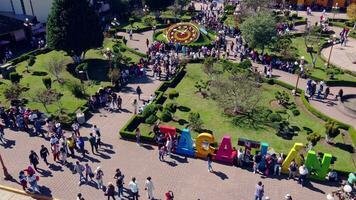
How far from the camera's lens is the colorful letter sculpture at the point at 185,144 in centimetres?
2791

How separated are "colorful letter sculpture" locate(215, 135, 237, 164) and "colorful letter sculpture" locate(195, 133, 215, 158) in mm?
631

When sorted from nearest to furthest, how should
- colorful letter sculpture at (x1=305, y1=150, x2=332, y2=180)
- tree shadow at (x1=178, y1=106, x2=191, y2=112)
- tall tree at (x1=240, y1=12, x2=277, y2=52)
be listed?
1. colorful letter sculpture at (x1=305, y1=150, x2=332, y2=180)
2. tree shadow at (x1=178, y1=106, x2=191, y2=112)
3. tall tree at (x1=240, y1=12, x2=277, y2=52)

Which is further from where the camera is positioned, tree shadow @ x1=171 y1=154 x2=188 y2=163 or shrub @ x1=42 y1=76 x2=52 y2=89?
shrub @ x1=42 y1=76 x2=52 y2=89

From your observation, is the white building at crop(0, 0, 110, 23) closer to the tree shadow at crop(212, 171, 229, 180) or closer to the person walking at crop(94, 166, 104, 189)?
the person walking at crop(94, 166, 104, 189)

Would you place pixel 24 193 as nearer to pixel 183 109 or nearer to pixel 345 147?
pixel 183 109

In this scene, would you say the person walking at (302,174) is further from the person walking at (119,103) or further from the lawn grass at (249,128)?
the person walking at (119,103)

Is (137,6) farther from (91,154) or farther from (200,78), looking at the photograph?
(91,154)

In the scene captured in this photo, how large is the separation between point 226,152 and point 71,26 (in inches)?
887

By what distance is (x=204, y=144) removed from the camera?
1092 inches

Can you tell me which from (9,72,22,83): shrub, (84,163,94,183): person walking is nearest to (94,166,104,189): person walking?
(84,163,94,183): person walking

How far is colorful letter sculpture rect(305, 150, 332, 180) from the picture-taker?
2544 centimetres

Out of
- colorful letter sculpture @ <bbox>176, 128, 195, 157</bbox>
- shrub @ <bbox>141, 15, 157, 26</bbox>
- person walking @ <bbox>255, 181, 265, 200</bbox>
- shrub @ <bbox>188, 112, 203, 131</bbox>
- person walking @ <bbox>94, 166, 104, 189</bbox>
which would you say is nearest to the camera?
person walking @ <bbox>255, 181, 265, 200</bbox>

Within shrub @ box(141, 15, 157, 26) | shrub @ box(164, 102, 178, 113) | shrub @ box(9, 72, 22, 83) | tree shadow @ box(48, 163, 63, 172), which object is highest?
shrub @ box(141, 15, 157, 26)

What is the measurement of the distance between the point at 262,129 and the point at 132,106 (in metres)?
11.4
